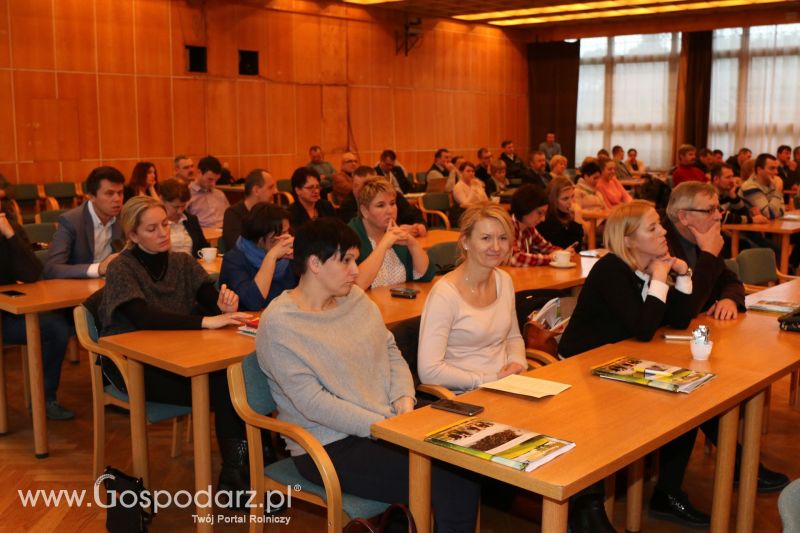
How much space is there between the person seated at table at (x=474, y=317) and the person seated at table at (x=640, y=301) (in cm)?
32

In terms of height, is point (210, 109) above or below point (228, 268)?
above

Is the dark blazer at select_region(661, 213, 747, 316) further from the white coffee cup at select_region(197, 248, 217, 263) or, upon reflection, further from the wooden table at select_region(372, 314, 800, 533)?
the white coffee cup at select_region(197, 248, 217, 263)

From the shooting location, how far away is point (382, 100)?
14953mm

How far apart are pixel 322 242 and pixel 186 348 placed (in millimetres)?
803

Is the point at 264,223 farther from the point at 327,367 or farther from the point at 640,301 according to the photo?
the point at 640,301

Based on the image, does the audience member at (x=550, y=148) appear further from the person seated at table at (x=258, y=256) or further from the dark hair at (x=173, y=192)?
the person seated at table at (x=258, y=256)

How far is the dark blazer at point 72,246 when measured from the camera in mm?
4641

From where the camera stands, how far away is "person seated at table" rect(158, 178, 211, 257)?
5.56 meters

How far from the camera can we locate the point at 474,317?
323cm

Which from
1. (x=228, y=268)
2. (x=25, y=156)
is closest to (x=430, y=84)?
(x=25, y=156)

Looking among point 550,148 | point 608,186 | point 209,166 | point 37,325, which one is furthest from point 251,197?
point 550,148

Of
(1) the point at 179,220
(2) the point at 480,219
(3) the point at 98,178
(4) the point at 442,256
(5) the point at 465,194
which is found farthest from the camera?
A: (5) the point at 465,194

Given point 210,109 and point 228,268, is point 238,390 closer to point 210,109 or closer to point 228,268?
point 228,268

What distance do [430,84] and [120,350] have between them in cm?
1336
